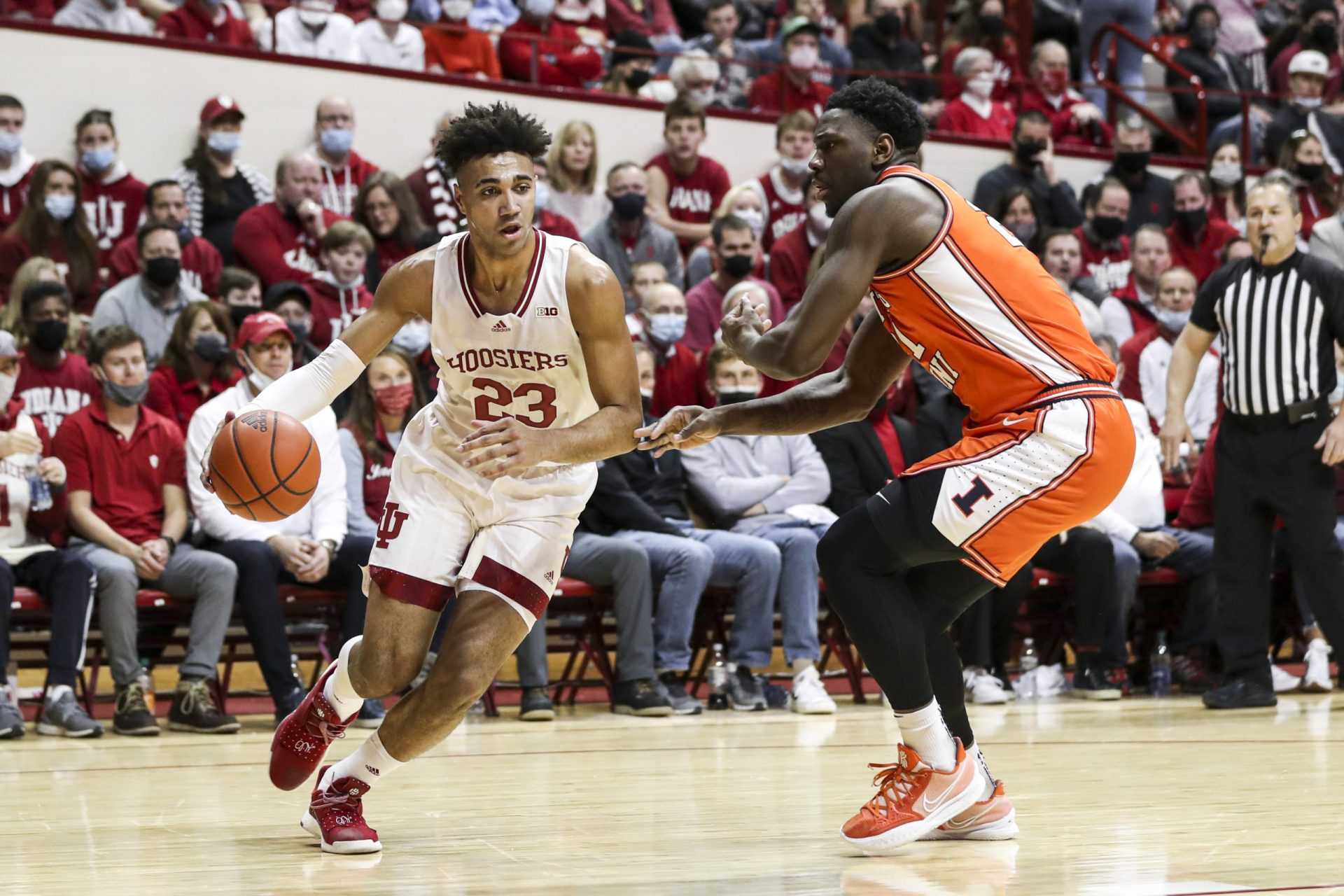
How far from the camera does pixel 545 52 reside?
1200cm

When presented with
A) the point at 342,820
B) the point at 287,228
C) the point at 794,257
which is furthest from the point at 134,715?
the point at 794,257

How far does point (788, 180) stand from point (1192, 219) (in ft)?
9.72

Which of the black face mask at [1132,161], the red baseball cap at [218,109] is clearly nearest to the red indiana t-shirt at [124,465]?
the red baseball cap at [218,109]

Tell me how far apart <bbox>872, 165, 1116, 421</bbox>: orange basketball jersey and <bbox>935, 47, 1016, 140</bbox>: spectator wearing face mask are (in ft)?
29.3

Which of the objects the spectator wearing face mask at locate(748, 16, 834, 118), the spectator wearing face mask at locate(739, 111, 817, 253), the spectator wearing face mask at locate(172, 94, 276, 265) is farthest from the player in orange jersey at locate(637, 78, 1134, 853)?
the spectator wearing face mask at locate(748, 16, 834, 118)

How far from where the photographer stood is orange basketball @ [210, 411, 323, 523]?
424 cm

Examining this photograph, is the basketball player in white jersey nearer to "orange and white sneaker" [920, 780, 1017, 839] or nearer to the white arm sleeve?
the white arm sleeve

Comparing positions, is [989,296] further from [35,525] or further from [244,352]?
[35,525]

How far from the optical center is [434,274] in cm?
441

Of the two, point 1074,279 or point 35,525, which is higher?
point 1074,279

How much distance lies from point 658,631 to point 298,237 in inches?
132

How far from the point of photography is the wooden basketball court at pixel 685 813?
3715 mm

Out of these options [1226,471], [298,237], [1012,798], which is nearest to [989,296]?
[1012,798]

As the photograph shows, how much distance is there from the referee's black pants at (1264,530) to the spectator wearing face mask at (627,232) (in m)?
3.67
